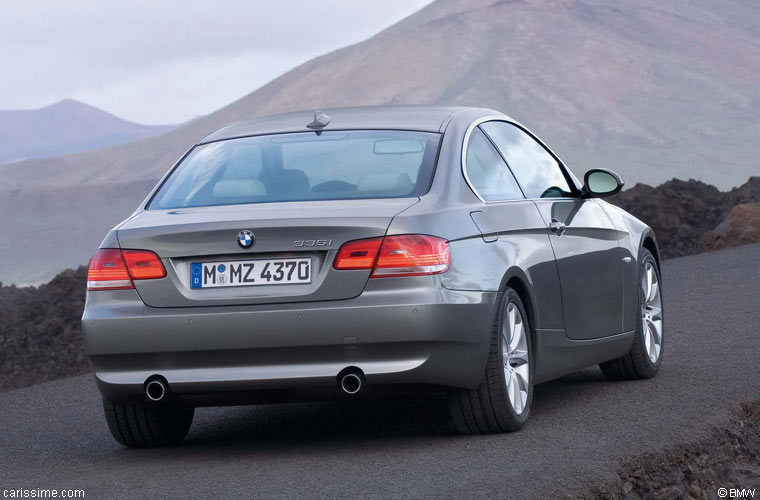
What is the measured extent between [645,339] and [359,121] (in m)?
2.47

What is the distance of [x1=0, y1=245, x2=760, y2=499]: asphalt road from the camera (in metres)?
5.77

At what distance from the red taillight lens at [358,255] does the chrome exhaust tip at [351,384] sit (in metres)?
0.47

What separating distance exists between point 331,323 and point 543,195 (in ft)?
6.72

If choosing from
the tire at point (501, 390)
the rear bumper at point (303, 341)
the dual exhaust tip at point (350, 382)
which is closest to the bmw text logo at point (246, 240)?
the rear bumper at point (303, 341)

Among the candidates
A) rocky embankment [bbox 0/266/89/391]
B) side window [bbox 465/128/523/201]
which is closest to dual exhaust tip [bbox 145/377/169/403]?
side window [bbox 465/128/523/201]

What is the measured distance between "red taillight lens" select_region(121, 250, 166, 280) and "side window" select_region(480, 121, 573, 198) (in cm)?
203

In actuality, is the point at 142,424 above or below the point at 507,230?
below

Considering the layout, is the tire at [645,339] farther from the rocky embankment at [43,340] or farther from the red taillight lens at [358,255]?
the rocky embankment at [43,340]

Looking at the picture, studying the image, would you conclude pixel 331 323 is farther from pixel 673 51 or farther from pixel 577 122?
pixel 673 51

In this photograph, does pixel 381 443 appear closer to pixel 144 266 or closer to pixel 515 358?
pixel 515 358

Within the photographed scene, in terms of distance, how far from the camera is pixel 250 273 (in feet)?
20.6

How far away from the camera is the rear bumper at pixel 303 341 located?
6.16 metres

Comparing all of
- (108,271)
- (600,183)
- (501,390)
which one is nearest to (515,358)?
(501,390)

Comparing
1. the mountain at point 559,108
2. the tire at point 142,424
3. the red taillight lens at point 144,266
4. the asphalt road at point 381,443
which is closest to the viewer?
the asphalt road at point 381,443
